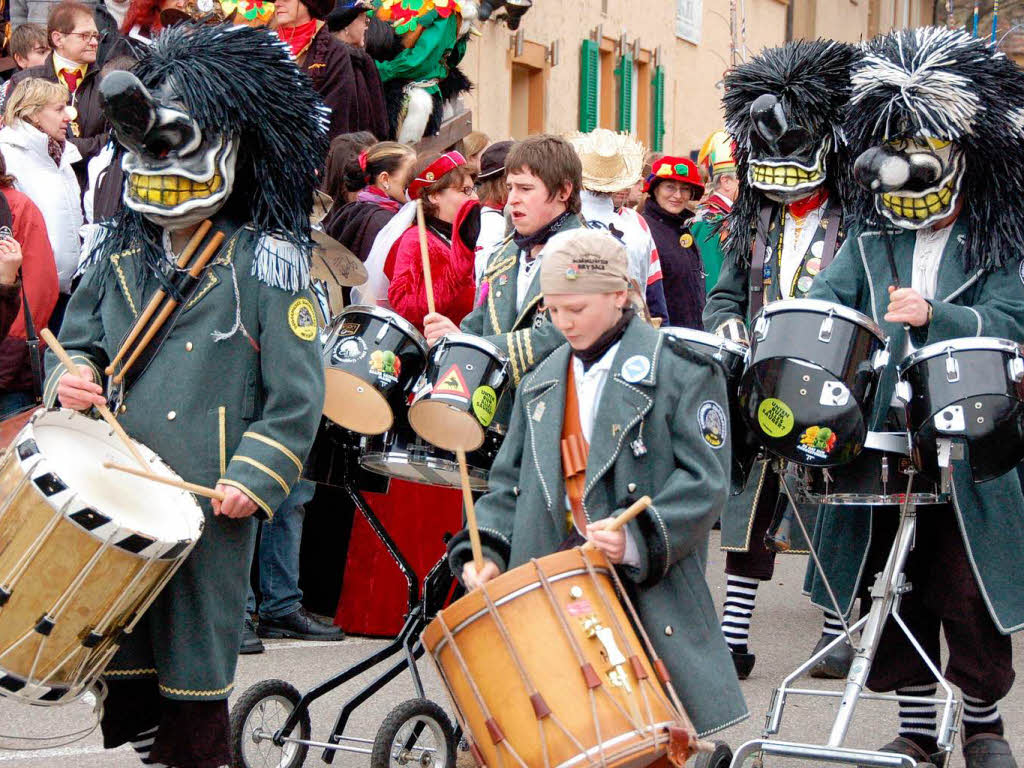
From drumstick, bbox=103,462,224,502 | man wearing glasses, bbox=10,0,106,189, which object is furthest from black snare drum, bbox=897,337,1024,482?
man wearing glasses, bbox=10,0,106,189

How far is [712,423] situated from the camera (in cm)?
425

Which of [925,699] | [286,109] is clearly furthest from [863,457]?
[286,109]

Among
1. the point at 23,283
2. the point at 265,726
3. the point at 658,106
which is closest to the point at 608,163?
the point at 23,283

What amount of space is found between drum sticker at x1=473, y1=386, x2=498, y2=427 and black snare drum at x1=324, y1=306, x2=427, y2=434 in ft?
1.14

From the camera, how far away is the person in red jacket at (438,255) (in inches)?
272

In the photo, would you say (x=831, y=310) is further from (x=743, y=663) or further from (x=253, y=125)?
(x=743, y=663)

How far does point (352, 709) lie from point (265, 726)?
26cm

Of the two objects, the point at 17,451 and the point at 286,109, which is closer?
the point at 17,451

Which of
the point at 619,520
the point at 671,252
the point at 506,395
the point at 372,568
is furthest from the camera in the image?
the point at 671,252

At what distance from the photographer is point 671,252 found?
31.1 feet

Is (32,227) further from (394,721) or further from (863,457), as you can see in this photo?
(863,457)

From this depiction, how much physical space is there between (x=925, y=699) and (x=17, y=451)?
8.22 ft

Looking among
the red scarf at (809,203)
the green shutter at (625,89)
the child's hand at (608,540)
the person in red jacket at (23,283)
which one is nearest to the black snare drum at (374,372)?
the child's hand at (608,540)

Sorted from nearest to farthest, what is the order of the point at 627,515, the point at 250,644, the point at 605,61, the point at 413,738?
the point at 627,515, the point at 413,738, the point at 250,644, the point at 605,61
